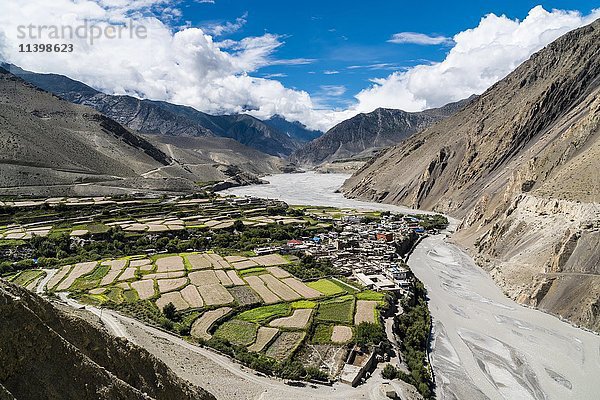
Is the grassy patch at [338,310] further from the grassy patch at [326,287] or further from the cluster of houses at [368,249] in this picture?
the cluster of houses at [368,249]

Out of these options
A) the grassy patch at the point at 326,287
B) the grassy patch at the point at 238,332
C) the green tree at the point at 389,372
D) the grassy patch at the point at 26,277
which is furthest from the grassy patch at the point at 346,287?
the grassy patch at the point at 26,277

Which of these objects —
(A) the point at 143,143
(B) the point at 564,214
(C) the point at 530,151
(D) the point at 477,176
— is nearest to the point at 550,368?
(B) the point at 564,214

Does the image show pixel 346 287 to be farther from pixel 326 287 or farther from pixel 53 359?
pixel 53 359

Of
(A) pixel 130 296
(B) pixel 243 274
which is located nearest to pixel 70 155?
(B) pixel 243 274

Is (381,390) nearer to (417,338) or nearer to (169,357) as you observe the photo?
(417,338)

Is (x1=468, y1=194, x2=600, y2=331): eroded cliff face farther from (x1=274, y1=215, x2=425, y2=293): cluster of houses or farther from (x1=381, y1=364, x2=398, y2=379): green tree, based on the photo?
(x1=381, y1=364, x2=398, y2=379): green tree
